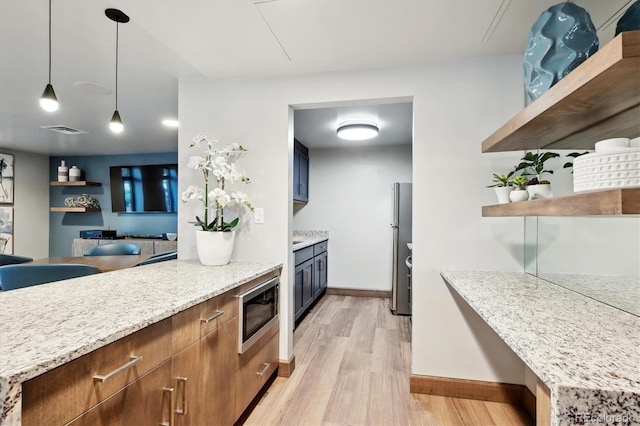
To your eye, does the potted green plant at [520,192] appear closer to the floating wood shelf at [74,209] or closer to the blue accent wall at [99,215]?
the blue accent wall at [99,215]

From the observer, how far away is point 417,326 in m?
2.20

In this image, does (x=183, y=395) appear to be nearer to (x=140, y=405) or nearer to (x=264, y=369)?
(x=140, y=405)

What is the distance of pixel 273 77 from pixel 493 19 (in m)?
1.48

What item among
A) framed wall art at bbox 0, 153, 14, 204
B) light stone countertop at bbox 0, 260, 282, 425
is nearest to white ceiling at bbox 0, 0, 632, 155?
light stone countertop at bbox 0, 260, 282, 425

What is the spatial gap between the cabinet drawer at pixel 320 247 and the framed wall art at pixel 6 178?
5.49 metres

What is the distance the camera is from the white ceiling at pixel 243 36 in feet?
5.28

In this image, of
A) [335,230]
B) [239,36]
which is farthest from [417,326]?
[335,230]

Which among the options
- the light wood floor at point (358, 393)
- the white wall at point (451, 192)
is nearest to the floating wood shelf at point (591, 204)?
the white wall at point (451, 192)

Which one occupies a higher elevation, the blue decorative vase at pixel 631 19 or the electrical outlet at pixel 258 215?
→ the blue decorative vase at pixel 631 19

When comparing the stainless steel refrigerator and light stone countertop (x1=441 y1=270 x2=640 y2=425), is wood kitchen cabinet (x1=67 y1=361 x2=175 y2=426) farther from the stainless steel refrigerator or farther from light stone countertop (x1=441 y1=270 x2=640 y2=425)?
the stainless steel refrigerator

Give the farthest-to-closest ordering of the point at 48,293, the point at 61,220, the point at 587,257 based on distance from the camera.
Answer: the point at 61,220
the point at 587,257
the point at 48,293

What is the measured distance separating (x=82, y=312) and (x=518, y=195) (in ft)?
6.15

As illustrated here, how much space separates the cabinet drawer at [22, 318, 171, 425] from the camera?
2.46 feet

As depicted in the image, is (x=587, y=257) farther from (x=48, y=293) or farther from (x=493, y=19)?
(x=48, y=293)
